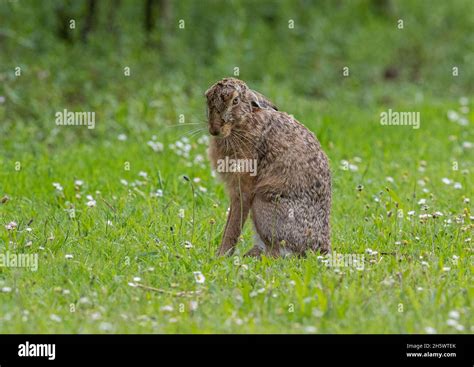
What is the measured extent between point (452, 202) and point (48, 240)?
14.1 ft

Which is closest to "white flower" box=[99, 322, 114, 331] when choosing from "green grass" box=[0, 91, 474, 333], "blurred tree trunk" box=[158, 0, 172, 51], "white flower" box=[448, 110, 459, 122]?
"green grass" box=[0, 91, 474, 333]

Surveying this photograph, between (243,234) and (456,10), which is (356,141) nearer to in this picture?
(243,234)

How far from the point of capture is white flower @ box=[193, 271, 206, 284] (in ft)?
22.6

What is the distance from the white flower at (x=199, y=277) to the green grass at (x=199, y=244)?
1.9 inches

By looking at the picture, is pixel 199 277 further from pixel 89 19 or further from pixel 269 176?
pixel 89 19

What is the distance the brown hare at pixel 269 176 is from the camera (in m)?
7.77

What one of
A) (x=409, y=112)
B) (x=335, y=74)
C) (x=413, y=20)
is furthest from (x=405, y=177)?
(x=413, y=20)

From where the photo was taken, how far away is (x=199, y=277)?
696cm

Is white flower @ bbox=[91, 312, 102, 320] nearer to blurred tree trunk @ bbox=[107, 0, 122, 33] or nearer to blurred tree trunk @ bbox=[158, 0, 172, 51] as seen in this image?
blurred tree trunk @ bbox=[158, 0, 172, 51]

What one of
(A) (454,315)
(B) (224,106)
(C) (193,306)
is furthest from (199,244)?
(A) (454,315)

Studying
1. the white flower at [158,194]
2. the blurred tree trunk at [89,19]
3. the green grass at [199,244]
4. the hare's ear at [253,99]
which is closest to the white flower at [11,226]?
the green grass at [199,244]

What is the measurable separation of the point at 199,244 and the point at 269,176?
85 centimetres

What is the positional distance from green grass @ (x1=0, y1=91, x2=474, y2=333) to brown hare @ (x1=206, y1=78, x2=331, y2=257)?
0.31m
